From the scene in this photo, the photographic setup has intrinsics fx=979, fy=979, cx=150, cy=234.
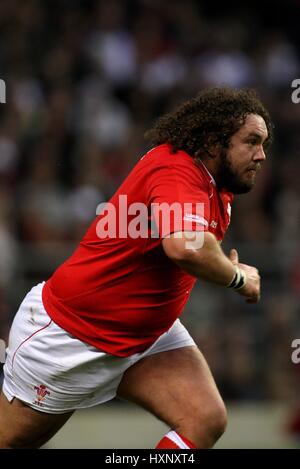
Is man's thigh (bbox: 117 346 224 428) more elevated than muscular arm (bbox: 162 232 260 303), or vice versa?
muscular arm (bbox: 162 232 260 303)

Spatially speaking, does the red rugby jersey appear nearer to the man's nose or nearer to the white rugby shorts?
the white rugby shorts

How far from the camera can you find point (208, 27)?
41.5 ft

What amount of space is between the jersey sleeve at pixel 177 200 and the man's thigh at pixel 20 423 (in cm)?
124

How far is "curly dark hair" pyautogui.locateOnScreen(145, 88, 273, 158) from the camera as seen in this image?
15.5 ft

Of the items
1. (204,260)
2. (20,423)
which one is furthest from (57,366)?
(204,260)

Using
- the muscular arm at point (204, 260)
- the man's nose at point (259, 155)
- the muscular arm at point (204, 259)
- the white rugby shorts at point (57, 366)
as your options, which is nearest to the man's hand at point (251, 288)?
the muscular arm at point (204, 260)

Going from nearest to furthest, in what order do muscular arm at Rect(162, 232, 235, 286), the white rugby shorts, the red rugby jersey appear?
1. muscular arm at Rect(162, 232, 235, 286)
2. the red rugby jersey
3. the white rugby shorts

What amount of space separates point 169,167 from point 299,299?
5.07m

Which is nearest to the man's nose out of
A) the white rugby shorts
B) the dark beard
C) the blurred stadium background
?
the dark beard

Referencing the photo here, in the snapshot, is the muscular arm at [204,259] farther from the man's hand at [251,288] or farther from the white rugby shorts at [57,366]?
the white rugby shorts at [57,366]

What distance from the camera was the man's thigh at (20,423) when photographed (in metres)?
5.00

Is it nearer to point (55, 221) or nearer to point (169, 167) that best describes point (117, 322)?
point (169, 167)

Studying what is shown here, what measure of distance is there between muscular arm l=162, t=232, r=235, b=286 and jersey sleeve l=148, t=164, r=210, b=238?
5cm

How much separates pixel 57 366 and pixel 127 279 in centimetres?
57
